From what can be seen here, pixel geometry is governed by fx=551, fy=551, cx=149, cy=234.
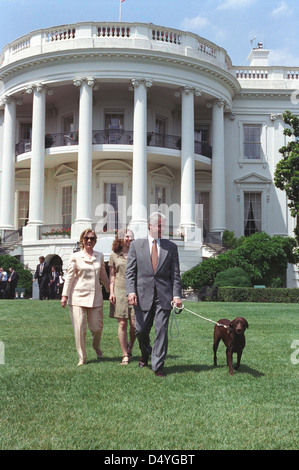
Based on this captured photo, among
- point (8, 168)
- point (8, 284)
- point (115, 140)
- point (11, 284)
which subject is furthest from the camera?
point (8, 168)

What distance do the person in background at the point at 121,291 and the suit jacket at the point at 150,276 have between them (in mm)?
846

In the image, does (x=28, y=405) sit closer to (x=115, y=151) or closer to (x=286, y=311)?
(x=286, y=311)

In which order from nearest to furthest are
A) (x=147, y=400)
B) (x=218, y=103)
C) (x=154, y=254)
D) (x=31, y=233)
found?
(x=147, y=400), (x=154, y=254), (x=31, y=233), (x=218, y=103)

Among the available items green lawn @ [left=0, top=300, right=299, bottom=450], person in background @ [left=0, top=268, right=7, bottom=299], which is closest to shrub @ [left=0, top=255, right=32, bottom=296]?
person in background @ [left=0, top=268, right=7, bottom=299]

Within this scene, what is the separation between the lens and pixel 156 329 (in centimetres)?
701

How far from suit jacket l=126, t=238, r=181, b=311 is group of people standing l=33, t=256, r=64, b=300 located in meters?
14.8

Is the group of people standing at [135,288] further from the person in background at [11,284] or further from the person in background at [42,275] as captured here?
the person in background at [11,284]

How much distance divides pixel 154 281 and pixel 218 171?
80.8 feet

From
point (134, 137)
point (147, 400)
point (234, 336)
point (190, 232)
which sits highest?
point (134, 137)

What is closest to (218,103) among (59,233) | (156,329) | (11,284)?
(59,233)

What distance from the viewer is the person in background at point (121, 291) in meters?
7.96

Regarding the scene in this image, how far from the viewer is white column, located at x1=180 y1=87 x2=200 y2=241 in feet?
94.4

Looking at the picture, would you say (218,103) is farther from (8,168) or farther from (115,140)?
(8,168)

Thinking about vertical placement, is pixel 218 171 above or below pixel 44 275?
above
